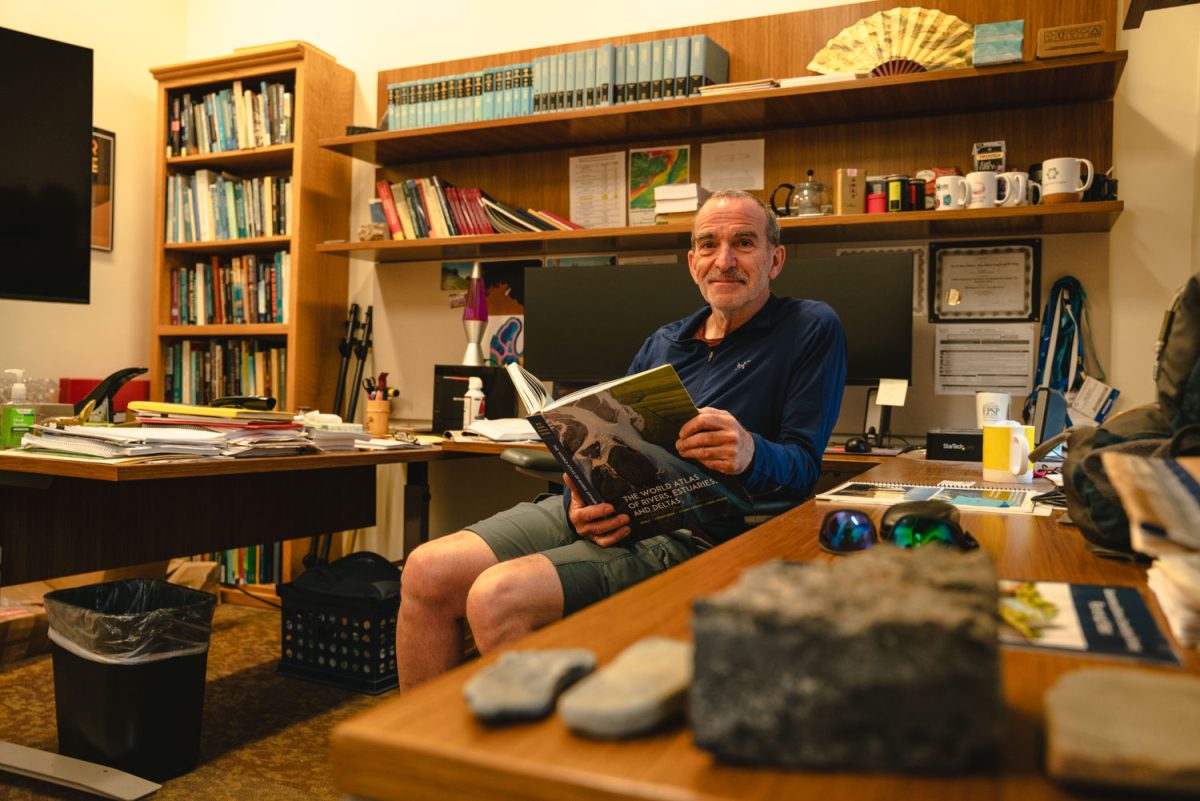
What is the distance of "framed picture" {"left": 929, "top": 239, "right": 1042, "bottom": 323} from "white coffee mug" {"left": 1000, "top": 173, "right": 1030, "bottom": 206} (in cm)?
24

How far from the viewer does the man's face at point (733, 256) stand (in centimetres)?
175

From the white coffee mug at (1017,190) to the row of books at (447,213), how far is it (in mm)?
1363

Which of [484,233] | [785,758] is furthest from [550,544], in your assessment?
[484,233]

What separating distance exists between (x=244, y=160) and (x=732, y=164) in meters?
1.98

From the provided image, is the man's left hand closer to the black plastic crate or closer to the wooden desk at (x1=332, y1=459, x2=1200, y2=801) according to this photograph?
the wooden desk at (x1=332, y1=459, x2=1200, y2=801)

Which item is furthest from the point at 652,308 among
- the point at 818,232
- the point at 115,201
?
the point at 115,201

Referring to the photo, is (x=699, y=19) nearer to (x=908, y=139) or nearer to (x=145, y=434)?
(x=908, y=139)

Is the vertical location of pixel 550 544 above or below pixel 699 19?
below

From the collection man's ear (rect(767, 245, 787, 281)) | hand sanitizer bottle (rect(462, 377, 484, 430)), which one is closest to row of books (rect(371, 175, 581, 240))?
hand sanitizer bottle (rect(462, 377, 484, 430))

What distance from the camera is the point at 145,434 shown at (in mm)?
1741

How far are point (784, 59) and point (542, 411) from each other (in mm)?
2264

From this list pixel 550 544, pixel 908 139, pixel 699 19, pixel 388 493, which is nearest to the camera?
pixel 550 544

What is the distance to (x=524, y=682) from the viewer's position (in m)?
0.45

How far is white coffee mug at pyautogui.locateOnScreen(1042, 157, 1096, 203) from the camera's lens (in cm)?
246
